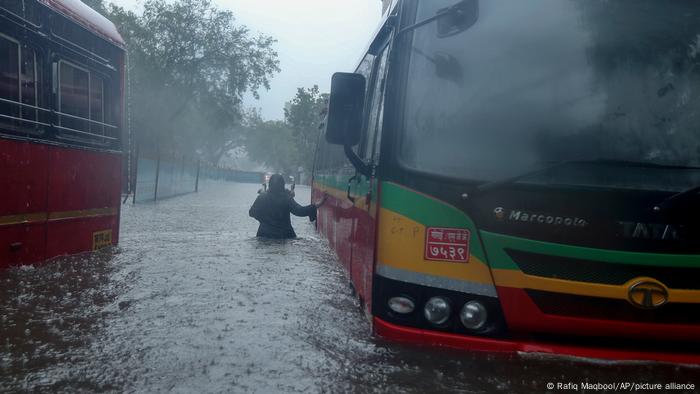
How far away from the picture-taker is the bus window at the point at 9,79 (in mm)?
5852

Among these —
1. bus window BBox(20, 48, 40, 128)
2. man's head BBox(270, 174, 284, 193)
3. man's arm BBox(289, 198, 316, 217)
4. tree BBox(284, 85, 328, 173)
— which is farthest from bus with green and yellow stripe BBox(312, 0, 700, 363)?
tree BBox(284, 85, 328, 173)

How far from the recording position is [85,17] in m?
7.60

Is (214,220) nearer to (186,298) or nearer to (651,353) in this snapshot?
(186,298)

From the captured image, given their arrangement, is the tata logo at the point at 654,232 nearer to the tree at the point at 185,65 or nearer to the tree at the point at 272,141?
the tree at the point at 185,65

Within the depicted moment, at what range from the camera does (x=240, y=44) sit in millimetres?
42406

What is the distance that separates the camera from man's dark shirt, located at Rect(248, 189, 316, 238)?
1095 centimetres

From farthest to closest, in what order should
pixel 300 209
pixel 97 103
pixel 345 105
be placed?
pixel 300 209
pixel 97 103
pixel 345 105

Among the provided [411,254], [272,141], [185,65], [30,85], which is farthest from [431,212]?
[272,141]

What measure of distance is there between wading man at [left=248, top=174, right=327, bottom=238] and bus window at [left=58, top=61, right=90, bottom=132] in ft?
12.5

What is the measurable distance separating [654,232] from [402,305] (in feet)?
5.03

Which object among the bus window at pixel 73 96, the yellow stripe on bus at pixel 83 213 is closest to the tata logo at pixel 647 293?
the yellow stripe on bus at pixel 83 213

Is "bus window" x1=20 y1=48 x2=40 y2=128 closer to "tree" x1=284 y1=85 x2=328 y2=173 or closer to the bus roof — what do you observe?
the bus roof

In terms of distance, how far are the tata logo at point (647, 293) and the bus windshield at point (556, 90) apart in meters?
0.60

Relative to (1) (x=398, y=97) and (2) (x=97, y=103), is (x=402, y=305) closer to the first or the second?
(1) (x=398, y=97)
